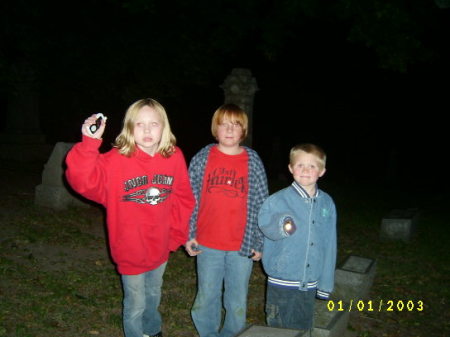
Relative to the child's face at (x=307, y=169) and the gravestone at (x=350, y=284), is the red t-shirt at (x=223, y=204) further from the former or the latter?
the gravestone at (x=350, y=284)

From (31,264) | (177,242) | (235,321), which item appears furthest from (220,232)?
(31,264)

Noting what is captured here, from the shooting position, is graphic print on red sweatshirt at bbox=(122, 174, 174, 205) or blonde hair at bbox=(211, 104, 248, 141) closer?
graphic print on red sweatshirt at bbox=(122, 174, 174, 205)

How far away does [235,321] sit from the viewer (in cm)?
335

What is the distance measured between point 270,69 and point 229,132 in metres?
19.1

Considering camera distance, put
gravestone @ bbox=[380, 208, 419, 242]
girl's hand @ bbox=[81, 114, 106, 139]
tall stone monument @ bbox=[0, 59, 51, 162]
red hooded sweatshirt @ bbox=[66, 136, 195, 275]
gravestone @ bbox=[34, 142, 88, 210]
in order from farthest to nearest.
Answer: tall stone monument @ bbox=[0, 59, 51, 162]
gravestone @ bbox=[380, 208, 419, 242]
gravestone @ bbox=[34, 142, 88, 210]
red hooded sweatshirt @ bbox=[66, 136, 195, 275]
girl's hand @ bbox=[81, 114, 106, 139]

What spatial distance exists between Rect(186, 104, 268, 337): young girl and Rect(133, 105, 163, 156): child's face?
0.45 meters

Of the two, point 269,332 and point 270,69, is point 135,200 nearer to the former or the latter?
point 269,332

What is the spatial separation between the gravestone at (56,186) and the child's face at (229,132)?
4.65 meters

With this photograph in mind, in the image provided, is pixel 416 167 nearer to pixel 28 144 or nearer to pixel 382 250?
pixel 382 250

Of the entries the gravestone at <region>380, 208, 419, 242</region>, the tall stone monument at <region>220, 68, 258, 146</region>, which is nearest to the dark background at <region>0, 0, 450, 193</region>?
the tall stone monument at <region>220, 68, 258, 146</region>

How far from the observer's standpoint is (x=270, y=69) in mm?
21703

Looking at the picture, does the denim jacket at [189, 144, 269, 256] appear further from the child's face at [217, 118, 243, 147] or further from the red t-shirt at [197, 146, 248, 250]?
the child's face at [217, 118, 243, 147]

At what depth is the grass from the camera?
399 centimetres
